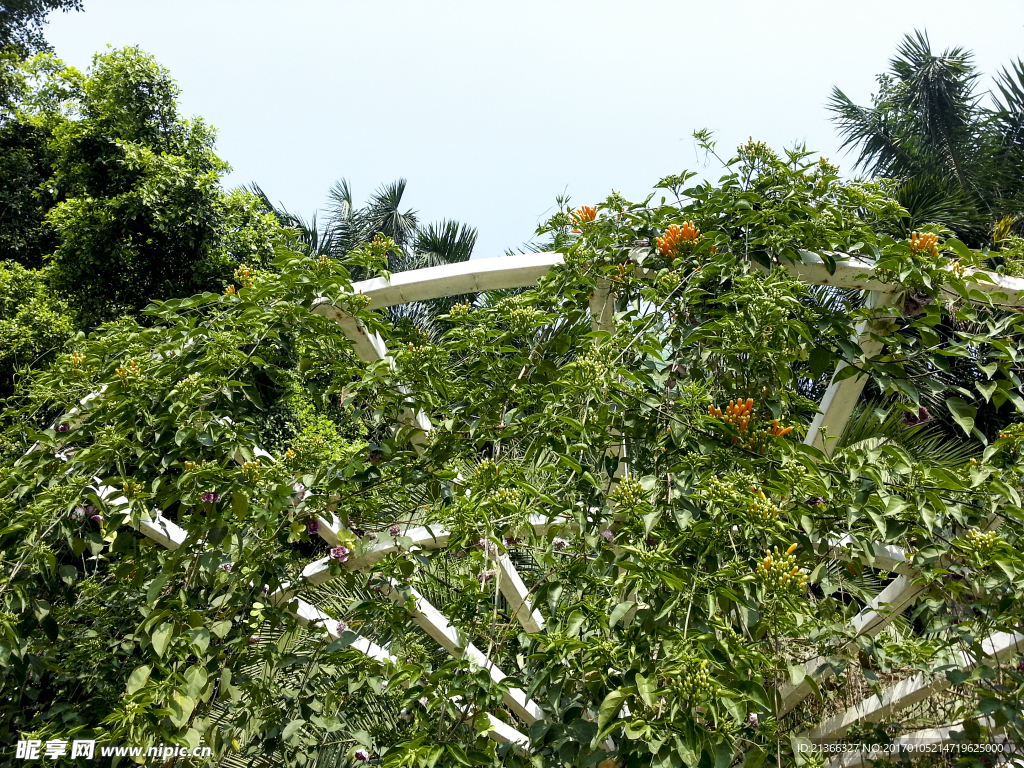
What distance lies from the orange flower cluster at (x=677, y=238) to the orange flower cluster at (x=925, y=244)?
0.68 meters

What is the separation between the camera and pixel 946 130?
8172 millimetres

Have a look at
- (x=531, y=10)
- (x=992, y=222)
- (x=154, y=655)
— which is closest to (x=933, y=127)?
(x=992, y=222)

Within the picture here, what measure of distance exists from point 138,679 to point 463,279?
71.1 inches

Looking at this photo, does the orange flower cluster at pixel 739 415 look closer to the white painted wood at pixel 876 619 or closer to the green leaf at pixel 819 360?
the green leaf at pixel 819 360

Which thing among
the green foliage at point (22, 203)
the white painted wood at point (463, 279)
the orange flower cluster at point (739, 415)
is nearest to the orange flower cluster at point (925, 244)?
the orange flower cluster at point (739, 415)

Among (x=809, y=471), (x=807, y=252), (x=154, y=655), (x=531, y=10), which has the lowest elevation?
(x=154, y=655)

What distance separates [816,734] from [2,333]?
23.5 ft

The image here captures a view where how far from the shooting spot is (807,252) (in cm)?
261

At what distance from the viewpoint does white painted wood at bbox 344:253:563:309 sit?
9.37 ft

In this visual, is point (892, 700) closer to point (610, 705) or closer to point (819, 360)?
point (819, 360)

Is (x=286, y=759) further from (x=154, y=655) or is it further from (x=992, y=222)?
(x=992, y=222)

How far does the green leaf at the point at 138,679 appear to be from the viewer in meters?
1.66

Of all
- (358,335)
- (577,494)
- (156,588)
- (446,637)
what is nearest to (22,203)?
(358,335)


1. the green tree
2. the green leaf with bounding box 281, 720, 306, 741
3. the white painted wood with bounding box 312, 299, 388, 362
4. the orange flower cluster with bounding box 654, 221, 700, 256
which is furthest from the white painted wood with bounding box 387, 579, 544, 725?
the green tree
